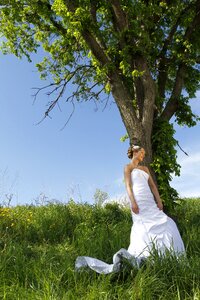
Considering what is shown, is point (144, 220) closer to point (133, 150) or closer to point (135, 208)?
point (135, 208)

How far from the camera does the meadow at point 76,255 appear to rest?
4929 millimetres

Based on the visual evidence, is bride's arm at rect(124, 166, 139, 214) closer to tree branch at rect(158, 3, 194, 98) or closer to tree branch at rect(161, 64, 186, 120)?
tree branch at rect(161, 64, 186, 120)

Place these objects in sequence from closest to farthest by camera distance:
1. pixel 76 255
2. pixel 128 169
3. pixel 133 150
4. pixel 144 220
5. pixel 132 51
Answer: pixel 144 220 → pixel 76 255 → pixel 128 169 → pixel 133 150 → pixel 132 51

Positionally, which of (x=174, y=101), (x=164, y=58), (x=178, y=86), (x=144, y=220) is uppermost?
(x=164, y=58)

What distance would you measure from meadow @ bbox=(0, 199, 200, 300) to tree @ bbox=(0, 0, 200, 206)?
2529mm

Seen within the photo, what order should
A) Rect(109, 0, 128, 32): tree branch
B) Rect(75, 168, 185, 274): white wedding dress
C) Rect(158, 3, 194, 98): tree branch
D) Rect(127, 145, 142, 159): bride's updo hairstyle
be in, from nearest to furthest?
Rect(75, 168, 185, 274): white wedding dress
Rect(127, 145, 142, 159): bride's updo hairstyle
Rect(109, 0, 128, 32): tree branch
Rect(158, 3, 194, 98): tree branch

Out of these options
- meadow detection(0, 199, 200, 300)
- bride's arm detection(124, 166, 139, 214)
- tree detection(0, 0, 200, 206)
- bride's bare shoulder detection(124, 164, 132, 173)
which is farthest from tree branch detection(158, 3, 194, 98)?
bride's arm detection(124, 166, 139, 214)

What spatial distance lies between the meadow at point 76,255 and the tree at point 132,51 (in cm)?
253

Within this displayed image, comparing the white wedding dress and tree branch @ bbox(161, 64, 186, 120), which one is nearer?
the white wedding dress

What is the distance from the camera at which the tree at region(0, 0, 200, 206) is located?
41.1 ft

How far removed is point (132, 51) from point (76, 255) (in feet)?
23.4

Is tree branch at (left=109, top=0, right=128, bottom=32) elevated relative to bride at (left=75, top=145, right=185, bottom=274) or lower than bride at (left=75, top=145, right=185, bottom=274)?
elevated

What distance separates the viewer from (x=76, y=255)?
7.98 metres

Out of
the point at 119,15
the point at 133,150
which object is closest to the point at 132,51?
the point at 119,15
